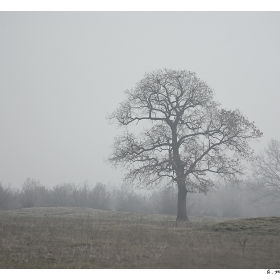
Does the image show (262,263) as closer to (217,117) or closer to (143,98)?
(217,117)

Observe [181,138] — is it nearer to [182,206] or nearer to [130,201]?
[182,206]

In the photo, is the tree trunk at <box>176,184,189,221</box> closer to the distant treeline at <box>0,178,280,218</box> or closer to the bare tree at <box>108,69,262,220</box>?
the bare tree at <box>108,69,262,220</box>

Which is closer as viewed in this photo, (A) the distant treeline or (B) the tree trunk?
(B) the tree trunk

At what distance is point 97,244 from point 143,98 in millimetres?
21484

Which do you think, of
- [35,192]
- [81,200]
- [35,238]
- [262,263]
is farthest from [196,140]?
[35,192]

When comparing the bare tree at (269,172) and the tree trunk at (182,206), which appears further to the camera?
the bare tree at (269,172)

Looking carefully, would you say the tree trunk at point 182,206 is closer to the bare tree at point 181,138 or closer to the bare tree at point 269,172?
the bare tree at point 181,138

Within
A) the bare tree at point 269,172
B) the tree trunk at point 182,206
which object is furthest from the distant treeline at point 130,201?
the tree trunk at point 182,206

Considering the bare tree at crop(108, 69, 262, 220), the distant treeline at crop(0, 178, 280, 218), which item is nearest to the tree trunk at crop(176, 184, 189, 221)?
the bare tree at crop(108, 69, 262, 220)

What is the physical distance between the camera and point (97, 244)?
471 inches

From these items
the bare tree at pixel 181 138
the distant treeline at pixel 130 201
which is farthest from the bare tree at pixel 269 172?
the bare tree at pixel 181 138

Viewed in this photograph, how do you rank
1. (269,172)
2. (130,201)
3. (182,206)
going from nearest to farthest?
1. (182,206)
2. (269,172)
3. (130,201)

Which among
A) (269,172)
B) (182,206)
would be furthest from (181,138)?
(269,172)

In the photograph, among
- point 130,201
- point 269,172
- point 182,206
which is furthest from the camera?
point 130,201
